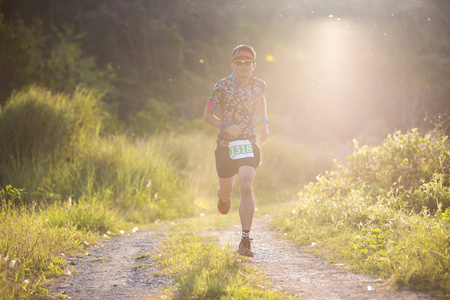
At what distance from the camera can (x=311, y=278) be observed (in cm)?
432

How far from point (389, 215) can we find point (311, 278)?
1.72 m

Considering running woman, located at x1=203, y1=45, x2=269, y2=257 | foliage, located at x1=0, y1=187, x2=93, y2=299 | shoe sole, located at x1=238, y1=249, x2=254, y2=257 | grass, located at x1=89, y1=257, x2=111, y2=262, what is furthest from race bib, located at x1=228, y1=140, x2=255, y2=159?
foliage, located at x1=0, y1=187, x2=93, y2=299

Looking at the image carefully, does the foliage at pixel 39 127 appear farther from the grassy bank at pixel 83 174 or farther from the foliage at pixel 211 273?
the foliage at pixel 211 273

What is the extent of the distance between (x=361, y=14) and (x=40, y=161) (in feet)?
43.0

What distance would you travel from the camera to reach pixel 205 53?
40.3 metres

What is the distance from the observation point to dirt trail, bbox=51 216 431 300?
12.5 ft

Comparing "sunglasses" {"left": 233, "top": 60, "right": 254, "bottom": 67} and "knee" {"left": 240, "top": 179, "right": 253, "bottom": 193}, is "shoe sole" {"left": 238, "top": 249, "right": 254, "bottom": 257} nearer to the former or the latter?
"knee" {"left": 240, "top": 179, "right": 253, "bottom": 193}

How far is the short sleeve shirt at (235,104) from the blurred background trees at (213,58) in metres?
9.97

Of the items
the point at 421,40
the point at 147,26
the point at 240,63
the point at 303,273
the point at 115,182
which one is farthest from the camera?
the point at 147,26

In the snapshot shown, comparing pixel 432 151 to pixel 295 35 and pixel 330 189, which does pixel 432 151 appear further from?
pixel 295 35

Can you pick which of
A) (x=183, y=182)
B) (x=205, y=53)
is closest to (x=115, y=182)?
(x=183, y=182)

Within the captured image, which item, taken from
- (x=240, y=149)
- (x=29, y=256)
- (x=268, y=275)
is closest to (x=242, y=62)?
(x=240, y=149)

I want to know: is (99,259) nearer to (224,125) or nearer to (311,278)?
(224,125)

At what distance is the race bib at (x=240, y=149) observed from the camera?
17.4 ft
